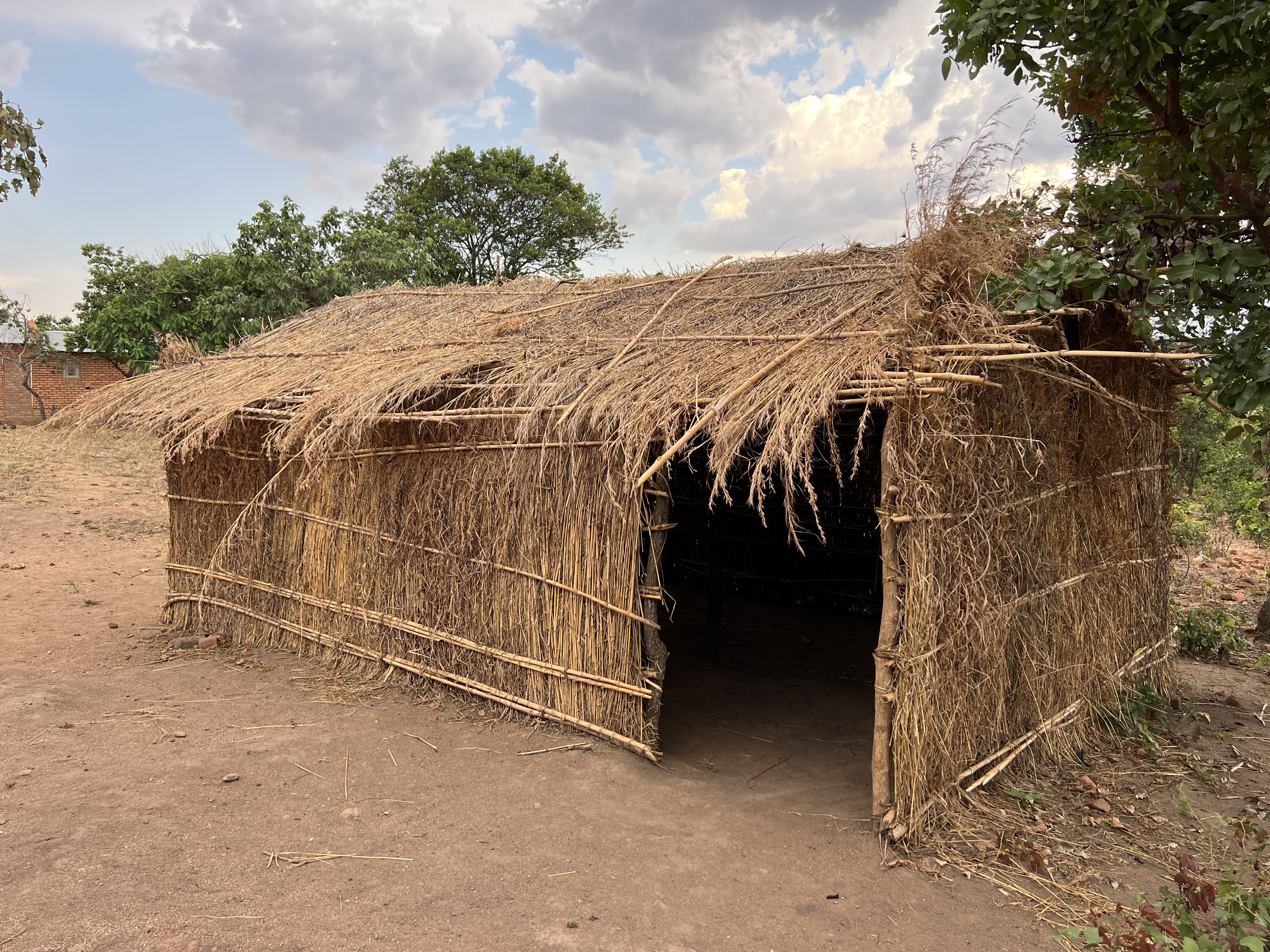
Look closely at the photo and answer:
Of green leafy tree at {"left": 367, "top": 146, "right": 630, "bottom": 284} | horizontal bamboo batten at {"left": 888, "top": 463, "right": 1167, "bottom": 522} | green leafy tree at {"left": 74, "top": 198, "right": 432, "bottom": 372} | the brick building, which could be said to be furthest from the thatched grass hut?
the brick building

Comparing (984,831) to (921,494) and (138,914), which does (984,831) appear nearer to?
(921,494)

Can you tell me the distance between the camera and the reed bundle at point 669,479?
145 inches

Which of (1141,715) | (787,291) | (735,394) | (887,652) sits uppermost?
(787,291)

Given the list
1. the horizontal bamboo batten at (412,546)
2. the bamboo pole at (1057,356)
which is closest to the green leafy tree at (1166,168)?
the bamboo pole at (1057,356)

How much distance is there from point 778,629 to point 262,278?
32.8 feet

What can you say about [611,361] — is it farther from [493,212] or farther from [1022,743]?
[493,212]

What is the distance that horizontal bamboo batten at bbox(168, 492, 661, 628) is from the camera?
450 cm

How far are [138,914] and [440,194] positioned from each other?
18092 mm

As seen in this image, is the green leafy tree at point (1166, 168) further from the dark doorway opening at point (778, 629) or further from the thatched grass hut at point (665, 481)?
the dark doorway opening at point (778, 629)

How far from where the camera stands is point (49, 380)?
71.2ft

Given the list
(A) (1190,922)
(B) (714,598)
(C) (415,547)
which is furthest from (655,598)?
(A) (1190,922)

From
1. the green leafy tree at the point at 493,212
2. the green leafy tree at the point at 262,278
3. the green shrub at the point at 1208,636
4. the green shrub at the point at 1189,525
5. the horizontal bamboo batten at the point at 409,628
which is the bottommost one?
the green shrub at the point at 1208,636

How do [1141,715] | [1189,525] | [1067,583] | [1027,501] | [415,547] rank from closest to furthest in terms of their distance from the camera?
[1027,501] < [1067,583] < [1141,715] < [415,547] < [1189,525]

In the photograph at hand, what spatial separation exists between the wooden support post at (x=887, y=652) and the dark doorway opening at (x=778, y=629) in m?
0.31
